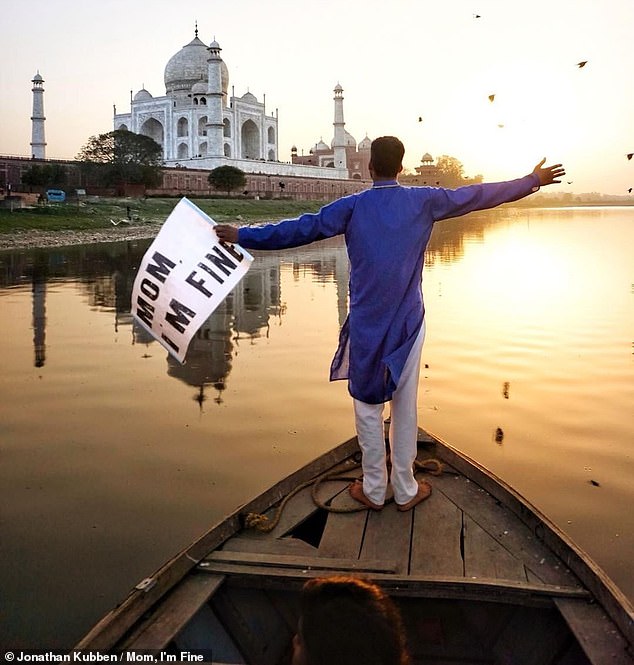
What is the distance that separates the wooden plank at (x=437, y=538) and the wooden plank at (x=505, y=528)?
0.09m

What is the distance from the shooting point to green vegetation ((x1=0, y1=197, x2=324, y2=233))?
30.5 metres

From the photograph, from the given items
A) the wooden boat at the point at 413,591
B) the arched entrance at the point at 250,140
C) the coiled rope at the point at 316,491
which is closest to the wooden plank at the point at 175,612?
the wooden boat at the point at 413,591

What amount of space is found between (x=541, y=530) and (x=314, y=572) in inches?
42.1

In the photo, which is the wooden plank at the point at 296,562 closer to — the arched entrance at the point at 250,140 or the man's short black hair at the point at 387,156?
the man's short black hair at the point at 387,156

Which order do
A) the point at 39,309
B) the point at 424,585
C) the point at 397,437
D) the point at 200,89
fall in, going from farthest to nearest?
the point at 200,89
the point at 39,309
the point at 397,437
the point at 424,585

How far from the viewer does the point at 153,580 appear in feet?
9.23

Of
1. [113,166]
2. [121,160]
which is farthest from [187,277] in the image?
[121,160]

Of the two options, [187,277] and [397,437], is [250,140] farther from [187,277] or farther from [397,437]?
[397,437]

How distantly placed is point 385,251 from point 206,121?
68198mm

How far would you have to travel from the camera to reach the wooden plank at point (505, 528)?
10.3 ft

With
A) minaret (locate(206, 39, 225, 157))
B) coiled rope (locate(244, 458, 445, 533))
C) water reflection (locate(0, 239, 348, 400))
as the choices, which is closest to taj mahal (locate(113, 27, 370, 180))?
minaret (locate(206, 39, 225, 157))

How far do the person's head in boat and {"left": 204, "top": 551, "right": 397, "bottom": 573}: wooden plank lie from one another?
1.08 meters

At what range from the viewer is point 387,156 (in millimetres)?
3721

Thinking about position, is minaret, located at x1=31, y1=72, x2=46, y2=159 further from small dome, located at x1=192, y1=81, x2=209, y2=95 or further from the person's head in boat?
the person's head in boat
